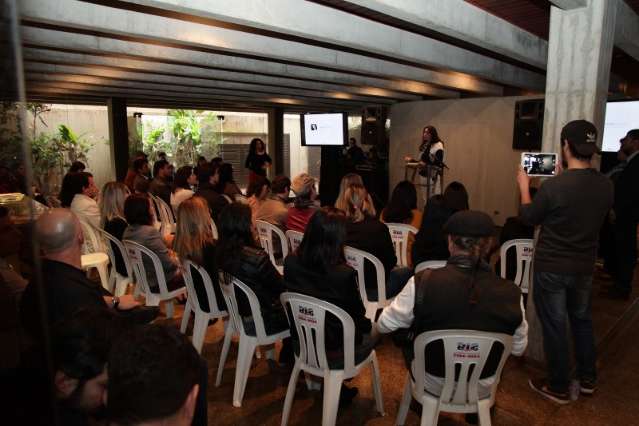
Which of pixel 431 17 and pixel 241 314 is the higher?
pixel 431 17

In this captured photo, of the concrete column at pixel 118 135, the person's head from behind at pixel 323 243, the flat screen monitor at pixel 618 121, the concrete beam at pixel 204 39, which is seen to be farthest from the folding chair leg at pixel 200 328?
the concrete column at pixel 118 135

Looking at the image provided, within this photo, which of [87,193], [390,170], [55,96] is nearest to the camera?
[87,193]

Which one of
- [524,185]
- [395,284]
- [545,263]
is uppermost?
[524,185]

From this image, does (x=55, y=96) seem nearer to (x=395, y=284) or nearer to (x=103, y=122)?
(x=103, y=122)

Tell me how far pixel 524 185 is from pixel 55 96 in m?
9.80

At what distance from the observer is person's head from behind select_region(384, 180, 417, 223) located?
152 inches

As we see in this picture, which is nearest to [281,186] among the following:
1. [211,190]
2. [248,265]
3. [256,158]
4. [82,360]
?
[211,190]

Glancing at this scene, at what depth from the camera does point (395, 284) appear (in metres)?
3.31

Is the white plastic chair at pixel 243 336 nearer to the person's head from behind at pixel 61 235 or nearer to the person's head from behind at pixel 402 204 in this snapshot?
the person's head from behind at pixel 61 235

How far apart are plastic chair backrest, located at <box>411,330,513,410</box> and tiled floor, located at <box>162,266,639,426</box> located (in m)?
0.58

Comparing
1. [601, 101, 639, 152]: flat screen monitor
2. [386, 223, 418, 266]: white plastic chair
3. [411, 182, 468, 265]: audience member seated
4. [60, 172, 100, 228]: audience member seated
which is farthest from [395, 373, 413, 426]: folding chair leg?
[601, 101, 639, 152]: flat screen monitor

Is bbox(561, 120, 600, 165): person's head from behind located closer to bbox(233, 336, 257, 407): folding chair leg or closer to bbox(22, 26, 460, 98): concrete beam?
bbox(233, 336, 257, 407): folding chair leg

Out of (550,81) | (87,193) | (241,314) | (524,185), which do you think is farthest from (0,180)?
(87,193)

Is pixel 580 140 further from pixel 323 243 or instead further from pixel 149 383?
pixel 149 383
